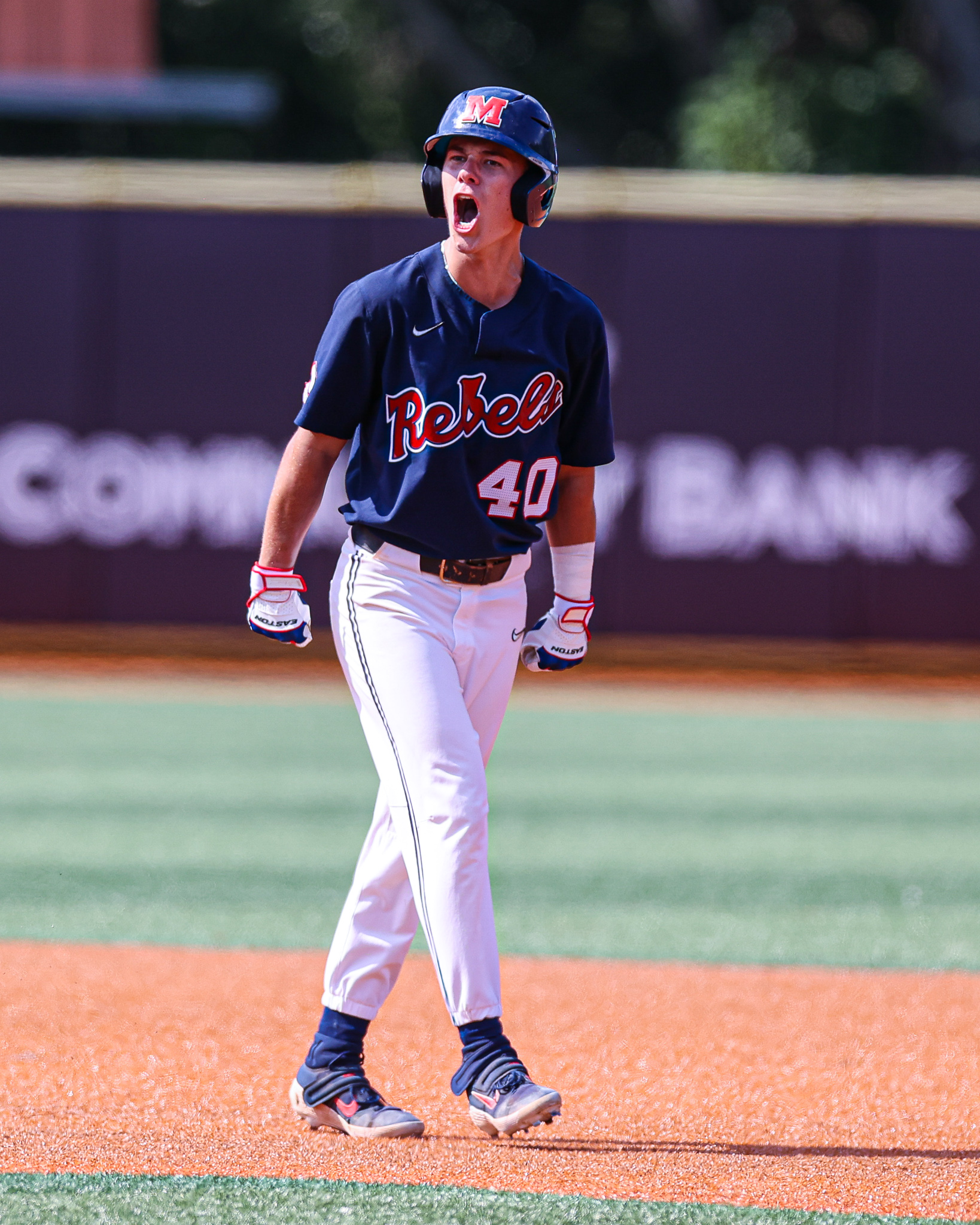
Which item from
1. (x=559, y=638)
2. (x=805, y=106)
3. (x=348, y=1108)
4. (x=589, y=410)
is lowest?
(x=348, y=1108)

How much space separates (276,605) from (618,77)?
78.6 feet

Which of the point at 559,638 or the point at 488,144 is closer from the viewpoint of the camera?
the point at 488,144

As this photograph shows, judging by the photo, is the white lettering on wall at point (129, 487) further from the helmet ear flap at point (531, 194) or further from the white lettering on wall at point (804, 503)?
the helmet ear flap at point (531, 194)

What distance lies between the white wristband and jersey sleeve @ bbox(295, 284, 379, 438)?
565 mm

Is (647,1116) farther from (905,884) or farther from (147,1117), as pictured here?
(905,884)

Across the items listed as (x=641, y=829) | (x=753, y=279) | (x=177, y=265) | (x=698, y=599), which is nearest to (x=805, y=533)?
Result: (x=698, y=599)

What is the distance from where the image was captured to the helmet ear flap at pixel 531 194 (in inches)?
123

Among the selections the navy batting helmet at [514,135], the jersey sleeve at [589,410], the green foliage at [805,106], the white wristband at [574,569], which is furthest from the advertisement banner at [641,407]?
the navy batting helmet at [514,135]

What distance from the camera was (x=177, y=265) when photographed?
12812 millimetres

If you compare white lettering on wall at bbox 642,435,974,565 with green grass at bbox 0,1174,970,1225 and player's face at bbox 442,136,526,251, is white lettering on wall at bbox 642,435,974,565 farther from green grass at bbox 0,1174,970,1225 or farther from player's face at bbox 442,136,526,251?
green grass at bbox 0,1174,970,1225

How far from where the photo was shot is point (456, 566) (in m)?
3.14

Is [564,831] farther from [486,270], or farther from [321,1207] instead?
[321,1207]

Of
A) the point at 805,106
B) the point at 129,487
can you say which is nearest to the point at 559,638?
the point at 129,487

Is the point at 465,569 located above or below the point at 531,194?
below
